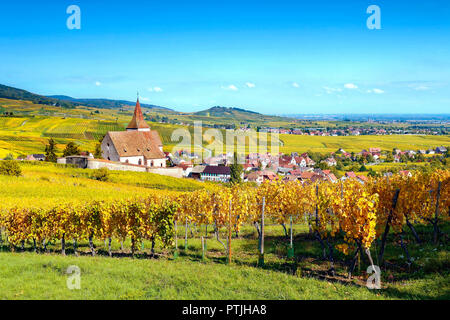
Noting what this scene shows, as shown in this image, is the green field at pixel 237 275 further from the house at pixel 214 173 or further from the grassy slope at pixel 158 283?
the house at pixel 214 173

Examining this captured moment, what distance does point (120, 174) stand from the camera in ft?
173

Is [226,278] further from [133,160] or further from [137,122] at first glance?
[137,122]

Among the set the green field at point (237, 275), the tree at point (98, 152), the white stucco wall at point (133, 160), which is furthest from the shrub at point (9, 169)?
the green field at point (237, 275)

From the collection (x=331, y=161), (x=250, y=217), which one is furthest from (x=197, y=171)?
(x=250, y=217)

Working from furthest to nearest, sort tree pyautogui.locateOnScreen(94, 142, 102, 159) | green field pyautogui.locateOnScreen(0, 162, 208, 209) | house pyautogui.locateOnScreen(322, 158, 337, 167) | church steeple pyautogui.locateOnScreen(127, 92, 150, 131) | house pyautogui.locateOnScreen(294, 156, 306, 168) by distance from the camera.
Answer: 1. house pyautogui.locateOnScreen(294, 156, 306, 168)
2. house pyautogui.locateOnScreen(322, 158, 337, 167)
3. church steeple pyautogui.locateOnScreen(127, 92, 150, 131)
4. tree pyautogui.locateOnScreen(94, 142, 102, 159)
5. green field pyautogui.locateOnScreen(0, 162, 208, 209)

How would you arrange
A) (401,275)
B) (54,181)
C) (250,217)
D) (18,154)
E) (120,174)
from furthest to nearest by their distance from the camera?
(18,154), (120,174), (54,181), (250,217), (401,275)

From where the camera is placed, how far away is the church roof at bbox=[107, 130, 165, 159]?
62.5 metres

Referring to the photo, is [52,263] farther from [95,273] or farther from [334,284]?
[334,284]

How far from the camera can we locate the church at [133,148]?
62094 millimetres

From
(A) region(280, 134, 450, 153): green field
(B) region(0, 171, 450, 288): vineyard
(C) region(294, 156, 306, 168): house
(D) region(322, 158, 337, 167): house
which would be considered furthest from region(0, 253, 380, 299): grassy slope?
(A) region(280, 134, 450, 153): green field

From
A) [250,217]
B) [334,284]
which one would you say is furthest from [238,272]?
[250,217]

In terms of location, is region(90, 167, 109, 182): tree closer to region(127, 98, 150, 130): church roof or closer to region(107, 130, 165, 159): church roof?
region(107, 130, 165, 159): church roof

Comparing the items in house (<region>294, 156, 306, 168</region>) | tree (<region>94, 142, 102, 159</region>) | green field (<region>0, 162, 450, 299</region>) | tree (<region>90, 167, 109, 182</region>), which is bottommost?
house (<region>294, 156, 306, 168</region>)
